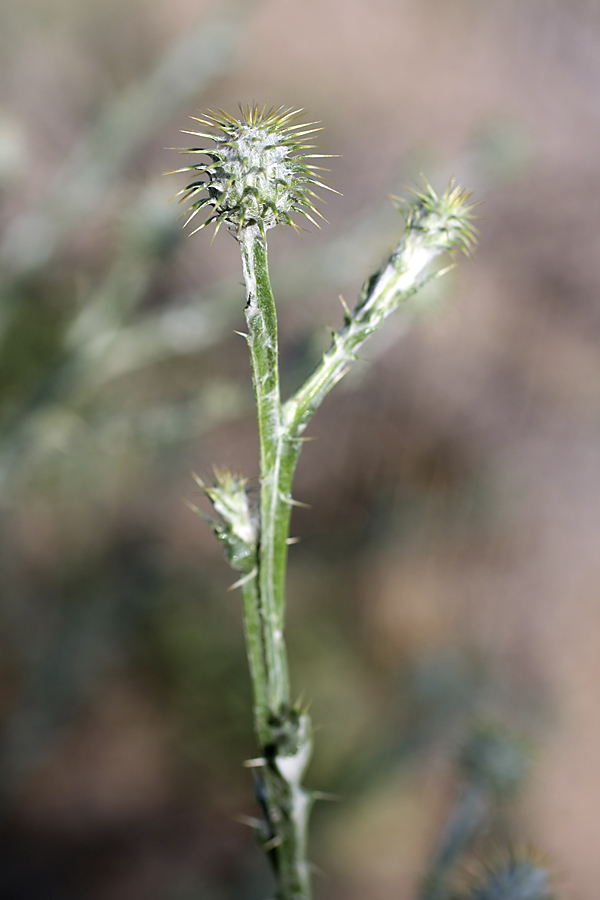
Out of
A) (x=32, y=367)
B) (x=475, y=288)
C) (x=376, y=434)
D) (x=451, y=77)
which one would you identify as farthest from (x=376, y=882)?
(x=451, y=77)

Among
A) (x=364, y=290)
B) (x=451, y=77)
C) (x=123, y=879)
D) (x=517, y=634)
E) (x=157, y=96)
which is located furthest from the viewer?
(x=451, y=77)

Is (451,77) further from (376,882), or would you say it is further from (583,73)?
(376,882)

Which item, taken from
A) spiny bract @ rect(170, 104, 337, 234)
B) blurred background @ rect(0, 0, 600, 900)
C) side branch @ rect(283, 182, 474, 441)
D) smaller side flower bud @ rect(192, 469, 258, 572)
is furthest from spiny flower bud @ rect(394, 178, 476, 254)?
blurred background @ rect(0, 0, 600, 900)

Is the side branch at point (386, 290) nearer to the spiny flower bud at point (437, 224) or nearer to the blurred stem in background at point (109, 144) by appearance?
the spiny flower bud at point (437, 224)

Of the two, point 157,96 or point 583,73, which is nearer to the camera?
point 157,96

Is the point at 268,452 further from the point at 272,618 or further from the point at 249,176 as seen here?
the point at 249,176

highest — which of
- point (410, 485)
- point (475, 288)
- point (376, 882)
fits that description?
point (475, 288)

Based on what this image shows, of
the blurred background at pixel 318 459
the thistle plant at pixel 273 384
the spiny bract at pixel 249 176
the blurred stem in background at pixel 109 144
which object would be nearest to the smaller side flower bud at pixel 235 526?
the thistle plant at pixel 273 384

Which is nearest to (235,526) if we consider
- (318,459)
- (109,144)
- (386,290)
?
(386,290)
